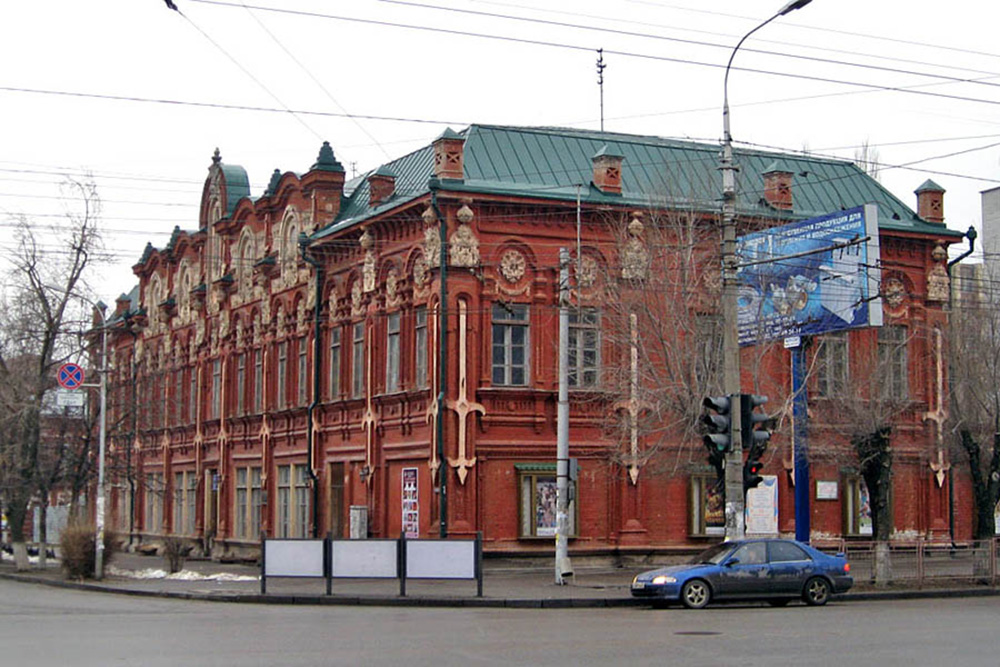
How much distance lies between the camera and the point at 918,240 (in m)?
40.7

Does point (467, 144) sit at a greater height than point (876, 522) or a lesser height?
greater

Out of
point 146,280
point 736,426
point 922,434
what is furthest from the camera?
point 146,280

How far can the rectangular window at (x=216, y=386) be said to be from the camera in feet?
169

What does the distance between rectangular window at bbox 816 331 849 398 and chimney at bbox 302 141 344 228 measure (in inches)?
592

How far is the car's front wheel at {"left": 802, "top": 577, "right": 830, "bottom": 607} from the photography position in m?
25.8

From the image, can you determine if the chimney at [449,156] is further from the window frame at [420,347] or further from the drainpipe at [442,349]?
the window frame at [420,347]

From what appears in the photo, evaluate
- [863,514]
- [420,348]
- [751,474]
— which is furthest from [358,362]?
[751,474]

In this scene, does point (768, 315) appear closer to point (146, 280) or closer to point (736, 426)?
point (736, 426)

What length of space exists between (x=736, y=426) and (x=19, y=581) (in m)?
22.8

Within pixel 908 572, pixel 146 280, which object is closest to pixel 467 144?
pixel 908 572

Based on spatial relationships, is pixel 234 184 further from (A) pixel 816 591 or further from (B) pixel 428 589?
(A) pixel 816 591

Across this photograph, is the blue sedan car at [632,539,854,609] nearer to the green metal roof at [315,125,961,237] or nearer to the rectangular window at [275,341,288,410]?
the green metal roof at [315,125,961,237]

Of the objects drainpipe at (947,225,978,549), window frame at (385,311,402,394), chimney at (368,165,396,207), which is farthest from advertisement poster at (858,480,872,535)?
chimney at (368,165,396,207)

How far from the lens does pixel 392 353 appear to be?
127ft
